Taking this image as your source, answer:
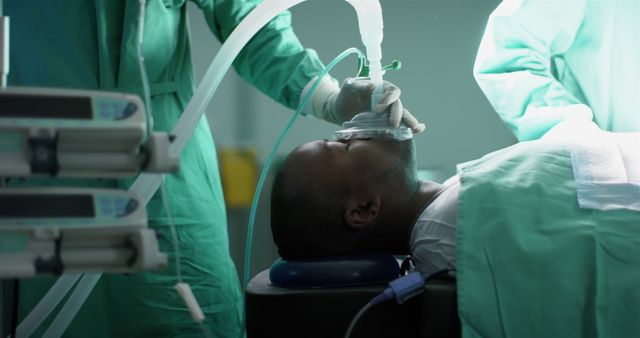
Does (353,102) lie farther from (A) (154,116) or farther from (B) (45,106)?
(B) (45,106)

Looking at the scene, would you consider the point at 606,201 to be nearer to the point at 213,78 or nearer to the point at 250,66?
the point at 213,78

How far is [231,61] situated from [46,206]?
1.81 ft

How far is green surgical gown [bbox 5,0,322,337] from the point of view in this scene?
1.40 m

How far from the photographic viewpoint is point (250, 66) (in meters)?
1.67

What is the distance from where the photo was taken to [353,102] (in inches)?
56.0

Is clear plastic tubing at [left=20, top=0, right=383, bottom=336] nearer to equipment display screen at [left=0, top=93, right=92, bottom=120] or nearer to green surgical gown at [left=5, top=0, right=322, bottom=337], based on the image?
green surgical gown at [left=5, top=0, right=322, bottom=337]

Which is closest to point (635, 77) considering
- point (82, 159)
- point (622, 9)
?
point (622, 9)

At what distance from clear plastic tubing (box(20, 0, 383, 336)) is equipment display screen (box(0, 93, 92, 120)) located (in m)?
0.31

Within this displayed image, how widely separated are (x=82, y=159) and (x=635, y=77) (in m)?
1.44

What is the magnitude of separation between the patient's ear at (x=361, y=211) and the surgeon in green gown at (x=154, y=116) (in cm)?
20

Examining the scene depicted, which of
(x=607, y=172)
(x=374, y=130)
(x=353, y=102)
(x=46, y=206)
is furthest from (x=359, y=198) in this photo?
(x=46, y=206)

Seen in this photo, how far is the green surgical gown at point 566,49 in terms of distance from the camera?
1674mm

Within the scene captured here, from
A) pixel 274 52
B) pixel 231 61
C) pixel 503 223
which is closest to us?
pixel 503 223

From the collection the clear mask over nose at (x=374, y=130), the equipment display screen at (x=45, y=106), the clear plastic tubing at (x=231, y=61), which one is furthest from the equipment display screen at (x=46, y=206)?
the clear mask over nose at (x=374, y=130)
